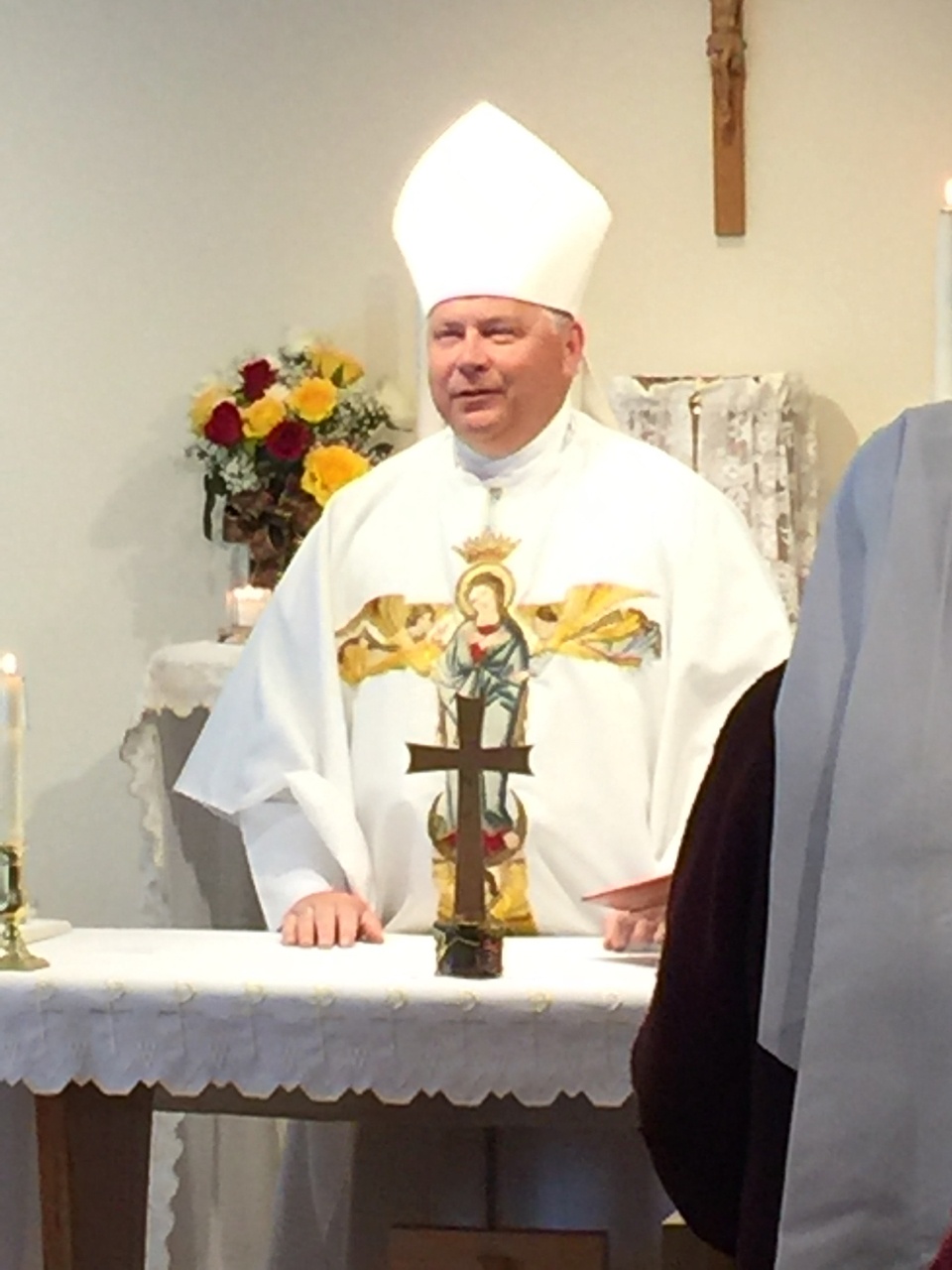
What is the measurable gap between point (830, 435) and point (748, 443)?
30cm

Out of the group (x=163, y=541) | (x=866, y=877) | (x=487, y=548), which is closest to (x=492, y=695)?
(x=487, y=548)

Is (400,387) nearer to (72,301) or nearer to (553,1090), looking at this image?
(72,301)

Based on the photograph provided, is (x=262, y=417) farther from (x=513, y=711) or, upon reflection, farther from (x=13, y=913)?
(x=13, y=913)

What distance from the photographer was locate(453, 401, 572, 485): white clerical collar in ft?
10.3

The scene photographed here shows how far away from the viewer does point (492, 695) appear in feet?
9.87

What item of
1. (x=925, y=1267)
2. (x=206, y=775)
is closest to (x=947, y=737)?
(x=925, y=1267)

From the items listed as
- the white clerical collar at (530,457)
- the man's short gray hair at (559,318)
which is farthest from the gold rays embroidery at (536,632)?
the man's short gray hair at (559,318)

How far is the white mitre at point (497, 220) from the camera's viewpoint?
316 cm

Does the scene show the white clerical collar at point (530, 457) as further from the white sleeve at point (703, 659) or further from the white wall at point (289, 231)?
the white wall at point (289, 231)

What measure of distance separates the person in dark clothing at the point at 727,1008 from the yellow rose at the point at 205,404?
2872mm

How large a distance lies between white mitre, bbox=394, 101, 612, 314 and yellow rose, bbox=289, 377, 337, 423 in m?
0.87

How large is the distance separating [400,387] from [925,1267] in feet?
11.0

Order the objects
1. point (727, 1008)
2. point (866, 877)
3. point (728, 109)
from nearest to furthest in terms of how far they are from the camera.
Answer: point (866, 877) < point (727, 1008) < point (728, 109)

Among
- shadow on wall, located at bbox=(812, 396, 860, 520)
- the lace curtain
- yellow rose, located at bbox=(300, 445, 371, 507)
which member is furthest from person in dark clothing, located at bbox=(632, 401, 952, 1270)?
shadow on wall, located at bbox=(812, 396, 860, 520)
